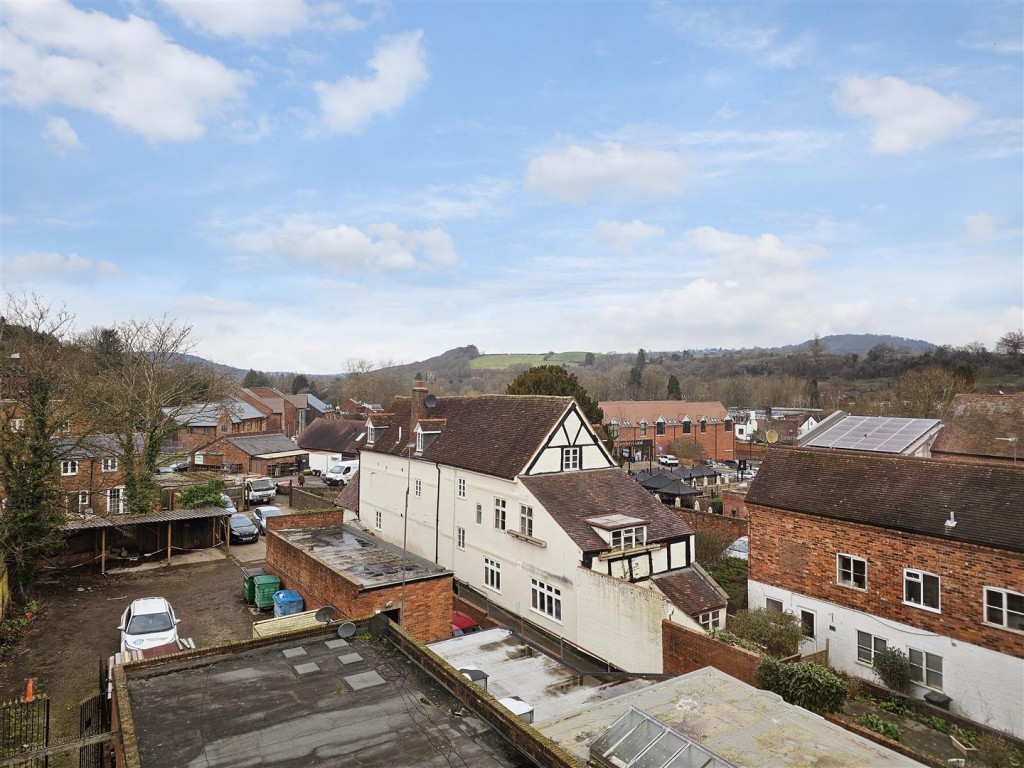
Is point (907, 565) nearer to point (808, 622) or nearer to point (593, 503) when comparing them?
point (808, 622)

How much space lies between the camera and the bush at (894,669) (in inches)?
607

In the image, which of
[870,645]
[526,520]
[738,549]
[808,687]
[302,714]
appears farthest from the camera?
[738,549]

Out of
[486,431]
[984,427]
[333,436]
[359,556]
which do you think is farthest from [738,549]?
[333,436]

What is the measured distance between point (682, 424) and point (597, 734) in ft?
193

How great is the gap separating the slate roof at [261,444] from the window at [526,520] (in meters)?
35.6

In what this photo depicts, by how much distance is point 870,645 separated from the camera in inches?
655

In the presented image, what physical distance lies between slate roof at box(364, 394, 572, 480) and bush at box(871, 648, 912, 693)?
459 inches

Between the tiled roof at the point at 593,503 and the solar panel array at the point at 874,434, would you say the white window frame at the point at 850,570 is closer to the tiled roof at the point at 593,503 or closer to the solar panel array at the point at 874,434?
the tiled roof at the point at 593,503

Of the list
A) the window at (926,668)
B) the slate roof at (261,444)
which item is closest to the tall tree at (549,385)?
the slate roof at (261,444)

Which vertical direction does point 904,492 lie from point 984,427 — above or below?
below

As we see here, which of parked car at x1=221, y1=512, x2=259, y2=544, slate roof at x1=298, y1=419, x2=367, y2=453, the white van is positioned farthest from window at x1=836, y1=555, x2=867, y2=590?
slate roof at x1=298, y1=419, x2=367, y2=453

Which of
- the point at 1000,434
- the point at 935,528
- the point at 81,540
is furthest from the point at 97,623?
the point at 1000,434

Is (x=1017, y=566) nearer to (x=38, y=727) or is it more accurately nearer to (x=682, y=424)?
(x=38, y=727)

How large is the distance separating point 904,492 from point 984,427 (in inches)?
712
